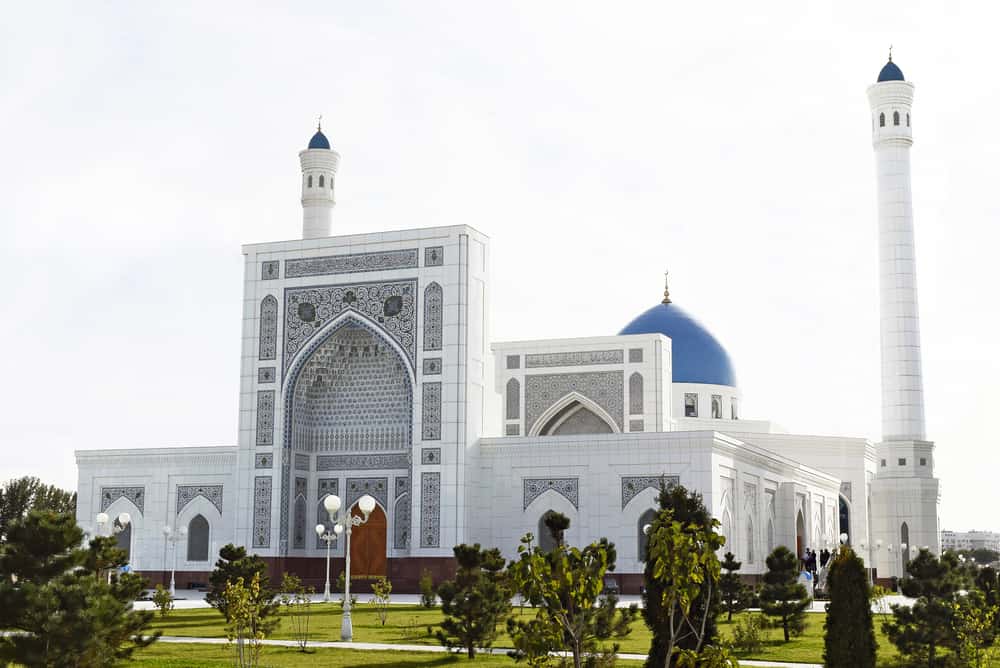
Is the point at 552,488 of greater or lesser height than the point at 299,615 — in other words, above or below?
above

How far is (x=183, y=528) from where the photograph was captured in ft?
101

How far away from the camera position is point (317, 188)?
3456 centimetres

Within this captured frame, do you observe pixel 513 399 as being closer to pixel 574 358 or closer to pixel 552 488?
pixel 574 358

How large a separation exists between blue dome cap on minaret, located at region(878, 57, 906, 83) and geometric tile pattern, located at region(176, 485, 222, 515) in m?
24.7

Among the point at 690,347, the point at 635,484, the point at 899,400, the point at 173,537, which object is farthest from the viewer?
the point at 690,347

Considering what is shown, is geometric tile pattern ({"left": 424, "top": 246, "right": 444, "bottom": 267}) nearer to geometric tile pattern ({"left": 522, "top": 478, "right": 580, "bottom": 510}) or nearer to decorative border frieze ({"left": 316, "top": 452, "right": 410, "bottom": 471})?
decorative border frieze ({"left": 316, "top": 452, "right": 410, "bottom": 471})

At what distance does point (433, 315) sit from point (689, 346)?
13.5m

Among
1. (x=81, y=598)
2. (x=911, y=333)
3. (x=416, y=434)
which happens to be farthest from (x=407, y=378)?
(x=81, y=598)

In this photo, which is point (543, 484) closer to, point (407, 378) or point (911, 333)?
point (407, 378)

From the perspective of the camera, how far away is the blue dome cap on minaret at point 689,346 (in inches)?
1588

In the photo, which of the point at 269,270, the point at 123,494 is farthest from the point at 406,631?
the point at 123,494

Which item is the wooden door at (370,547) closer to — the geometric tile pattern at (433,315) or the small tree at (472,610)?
the geometric tile pattern at (433,315)

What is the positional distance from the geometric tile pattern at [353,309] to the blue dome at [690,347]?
41.9 ft

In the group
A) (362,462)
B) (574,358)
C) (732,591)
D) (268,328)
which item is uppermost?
(268,328)
